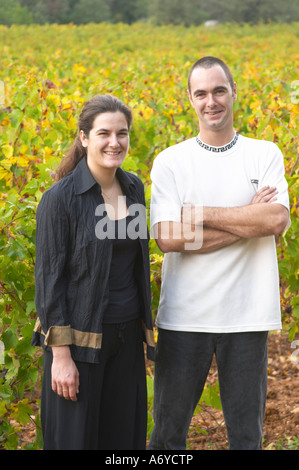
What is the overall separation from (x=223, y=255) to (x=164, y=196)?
32 centimetres

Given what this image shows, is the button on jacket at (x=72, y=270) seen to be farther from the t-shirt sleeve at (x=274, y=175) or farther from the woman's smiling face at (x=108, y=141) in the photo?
the t-shirt sleeve at (x=274, y=175)

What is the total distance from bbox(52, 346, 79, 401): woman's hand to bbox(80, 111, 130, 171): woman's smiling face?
67 cm

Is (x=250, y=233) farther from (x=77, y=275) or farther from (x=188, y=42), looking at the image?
(x=188, y=42)

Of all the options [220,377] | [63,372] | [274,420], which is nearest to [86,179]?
[63,372]

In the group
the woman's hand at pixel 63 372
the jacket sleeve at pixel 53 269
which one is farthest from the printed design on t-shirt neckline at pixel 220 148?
the woman's hand at pixel 63 372

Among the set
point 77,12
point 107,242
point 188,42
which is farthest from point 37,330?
point 77,12

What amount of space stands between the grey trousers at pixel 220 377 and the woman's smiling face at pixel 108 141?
734 millimetres

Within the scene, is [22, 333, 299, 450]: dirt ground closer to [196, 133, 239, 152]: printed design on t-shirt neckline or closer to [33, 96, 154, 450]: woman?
[33, 96, 154, 450]: woman

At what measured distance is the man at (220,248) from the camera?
8.54 feet

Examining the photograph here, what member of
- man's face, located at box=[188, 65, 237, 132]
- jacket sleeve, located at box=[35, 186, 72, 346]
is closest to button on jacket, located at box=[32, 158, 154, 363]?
jacket sleeve, located at box=[35, 186, 72, 346]

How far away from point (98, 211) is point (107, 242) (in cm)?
12

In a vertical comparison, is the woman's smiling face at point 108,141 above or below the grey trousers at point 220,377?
above

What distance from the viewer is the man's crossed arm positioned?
2.57 metres
